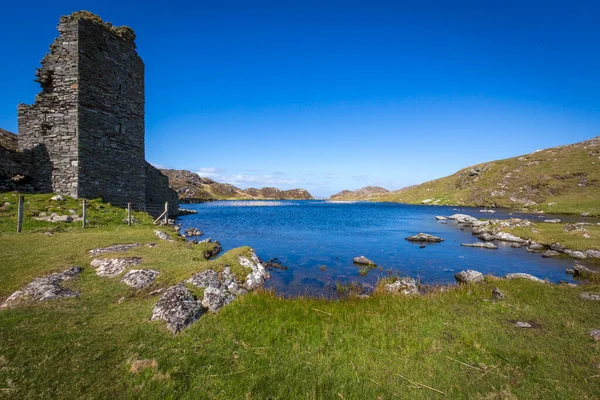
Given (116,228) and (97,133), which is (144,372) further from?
(97,133)

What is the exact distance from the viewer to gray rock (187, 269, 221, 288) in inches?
426

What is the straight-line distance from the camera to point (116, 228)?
22906 millimetres

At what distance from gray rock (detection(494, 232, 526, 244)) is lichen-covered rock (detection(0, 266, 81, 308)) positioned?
42203 mm

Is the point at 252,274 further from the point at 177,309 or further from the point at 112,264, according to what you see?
the point at 112,264

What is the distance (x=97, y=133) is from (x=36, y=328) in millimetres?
27905

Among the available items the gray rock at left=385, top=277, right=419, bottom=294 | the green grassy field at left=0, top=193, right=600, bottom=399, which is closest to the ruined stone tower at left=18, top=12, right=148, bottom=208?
the green grassy field at left=0, top=193, right=600, bottom=399

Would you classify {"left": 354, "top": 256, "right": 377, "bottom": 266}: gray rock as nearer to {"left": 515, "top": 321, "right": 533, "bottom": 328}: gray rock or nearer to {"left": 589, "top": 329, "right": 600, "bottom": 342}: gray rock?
{"left": 515, "top": 321, "right": 533, "bottom": 328}: gray rock

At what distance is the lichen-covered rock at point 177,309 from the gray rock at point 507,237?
125 feet

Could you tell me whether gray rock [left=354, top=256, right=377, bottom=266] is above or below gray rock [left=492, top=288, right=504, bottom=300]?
below

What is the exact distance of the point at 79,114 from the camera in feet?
87.6

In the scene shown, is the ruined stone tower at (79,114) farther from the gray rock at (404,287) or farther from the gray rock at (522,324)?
the gray rock at (522,324)

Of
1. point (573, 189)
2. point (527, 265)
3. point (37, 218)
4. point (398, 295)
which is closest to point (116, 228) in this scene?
point (37, 218)

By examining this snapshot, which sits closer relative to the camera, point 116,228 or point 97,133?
point 116,228

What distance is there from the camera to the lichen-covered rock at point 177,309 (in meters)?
8.18
